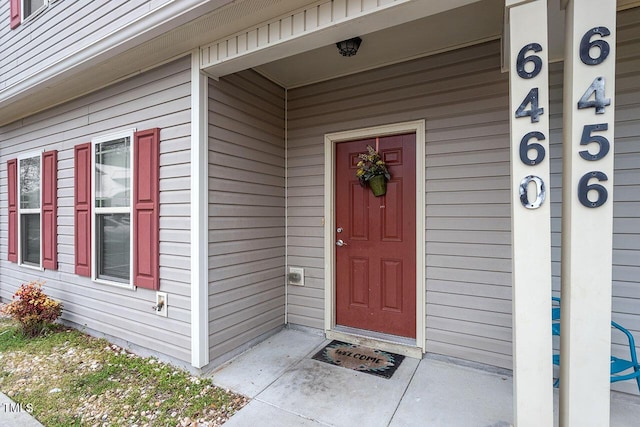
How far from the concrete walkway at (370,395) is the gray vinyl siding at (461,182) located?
28 cm

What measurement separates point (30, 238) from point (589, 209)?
18.8 ft

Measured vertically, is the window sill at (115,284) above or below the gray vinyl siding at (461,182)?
below

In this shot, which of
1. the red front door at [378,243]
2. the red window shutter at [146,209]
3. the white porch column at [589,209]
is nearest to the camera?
the white porch column at [589,209]

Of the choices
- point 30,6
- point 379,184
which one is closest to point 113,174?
point 379,184

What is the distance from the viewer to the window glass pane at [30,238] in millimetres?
3966

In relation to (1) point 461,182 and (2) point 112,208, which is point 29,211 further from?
(1) point 461,182

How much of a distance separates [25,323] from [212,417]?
259 cm

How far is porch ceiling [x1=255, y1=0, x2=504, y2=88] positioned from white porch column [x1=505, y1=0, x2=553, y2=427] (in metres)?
0.78

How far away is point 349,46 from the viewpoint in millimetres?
2371

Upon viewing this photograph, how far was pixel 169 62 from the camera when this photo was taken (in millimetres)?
2619

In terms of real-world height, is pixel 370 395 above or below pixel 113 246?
below

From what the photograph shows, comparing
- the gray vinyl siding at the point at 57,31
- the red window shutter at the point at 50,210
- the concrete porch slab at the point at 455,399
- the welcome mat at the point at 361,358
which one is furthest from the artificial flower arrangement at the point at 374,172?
the red window shutter at the point at 50,210

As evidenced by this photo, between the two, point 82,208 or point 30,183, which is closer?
point 82,208

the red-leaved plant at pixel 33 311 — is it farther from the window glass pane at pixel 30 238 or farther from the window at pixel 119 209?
the window glass pane at pixel 30 238
